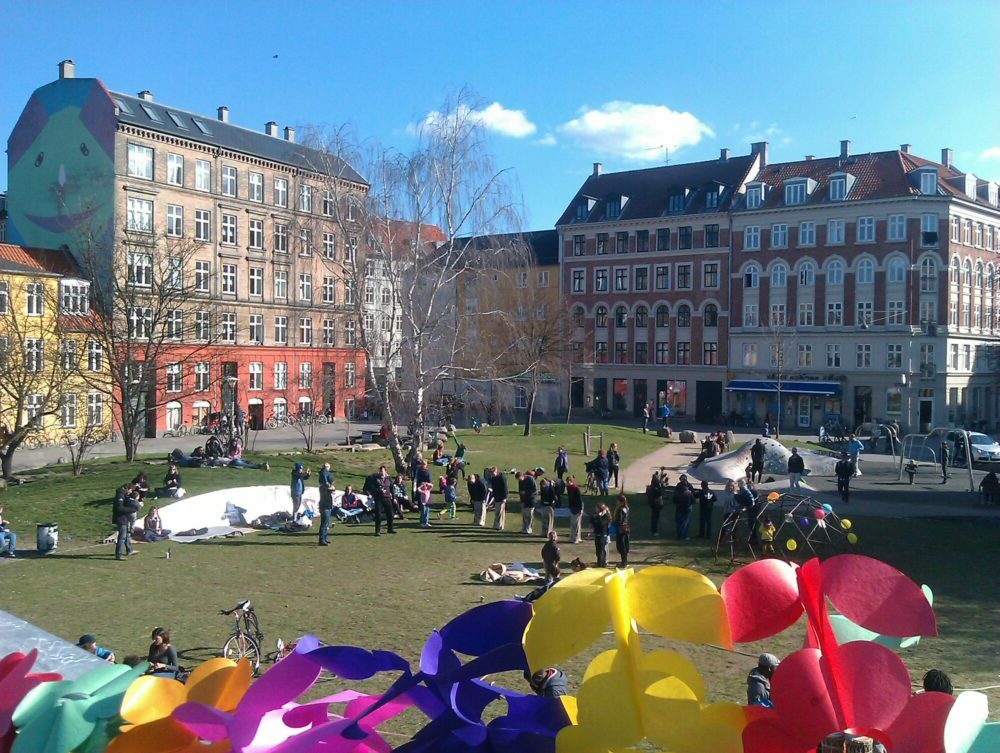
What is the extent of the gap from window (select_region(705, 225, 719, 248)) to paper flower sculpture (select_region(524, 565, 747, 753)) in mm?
59112

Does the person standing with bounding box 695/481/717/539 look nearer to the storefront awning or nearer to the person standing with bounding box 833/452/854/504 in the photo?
the person standing with bounding box 833/452/854/504

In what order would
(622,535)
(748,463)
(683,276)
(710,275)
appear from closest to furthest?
(622,535), (748,463), (710,275), (683,276)

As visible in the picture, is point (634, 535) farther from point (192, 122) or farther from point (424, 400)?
Answer: point (192, 122)

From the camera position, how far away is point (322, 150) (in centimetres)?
2806

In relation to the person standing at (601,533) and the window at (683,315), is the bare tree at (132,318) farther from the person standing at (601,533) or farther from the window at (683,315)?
the window at (683,315)

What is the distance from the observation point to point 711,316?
5909 centimetres

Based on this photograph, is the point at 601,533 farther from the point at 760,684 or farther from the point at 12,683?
the point at 12,683

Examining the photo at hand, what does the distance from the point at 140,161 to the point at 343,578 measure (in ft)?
119

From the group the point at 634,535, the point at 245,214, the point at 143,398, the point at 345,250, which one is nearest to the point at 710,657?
the point at 634,535

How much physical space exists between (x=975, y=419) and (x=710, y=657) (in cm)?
5090

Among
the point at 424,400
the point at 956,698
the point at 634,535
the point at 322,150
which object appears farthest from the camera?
the point at 424,400

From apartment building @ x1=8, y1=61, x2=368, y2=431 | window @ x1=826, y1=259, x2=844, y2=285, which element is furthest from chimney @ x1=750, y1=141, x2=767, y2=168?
apartment building @ x1=8, y1=61, x2=368, y2=431

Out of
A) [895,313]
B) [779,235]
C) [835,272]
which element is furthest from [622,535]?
[779,235]

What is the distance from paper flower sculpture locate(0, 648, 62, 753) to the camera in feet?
9.18
